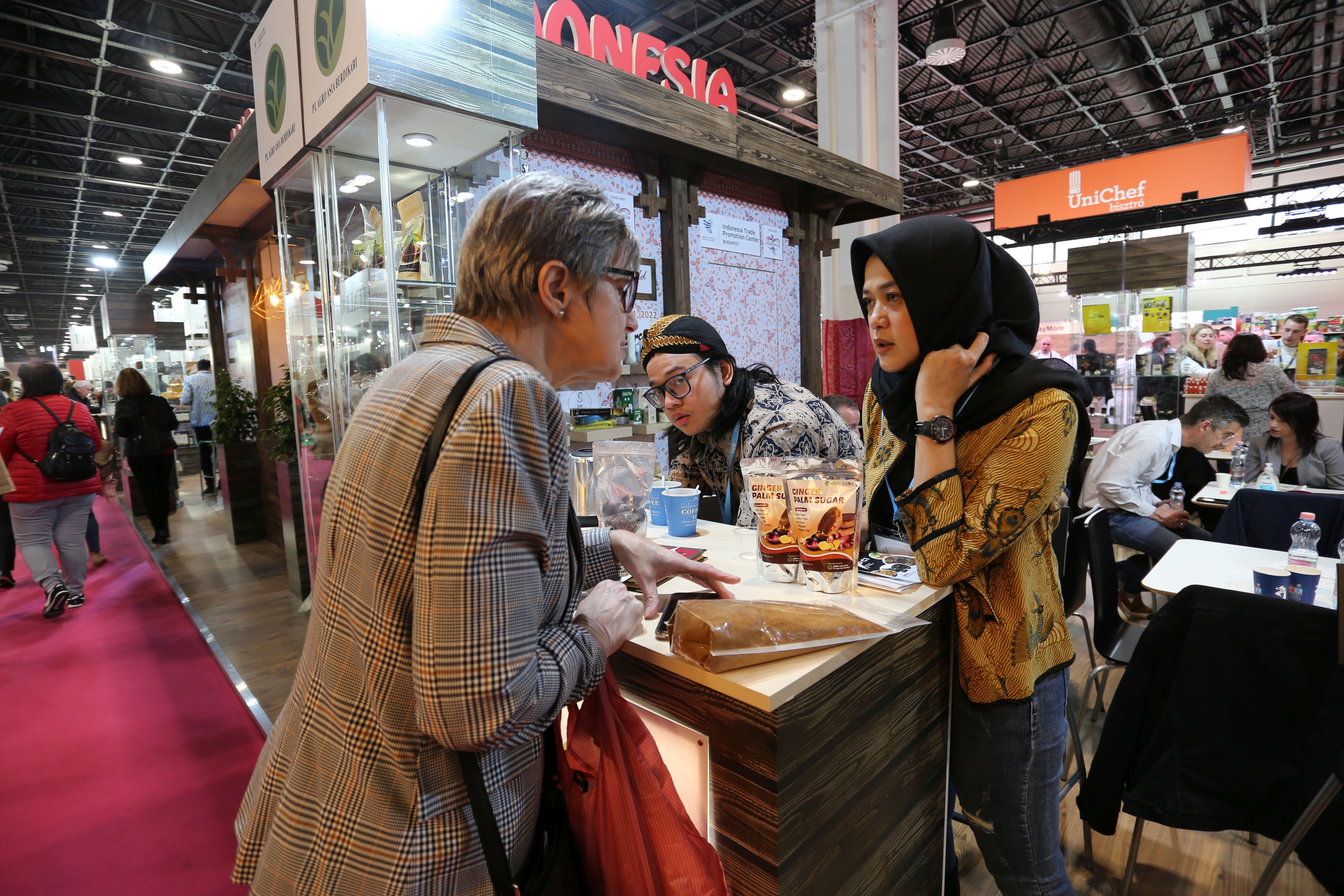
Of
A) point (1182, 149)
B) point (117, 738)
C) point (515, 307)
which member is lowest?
point (117, 738)

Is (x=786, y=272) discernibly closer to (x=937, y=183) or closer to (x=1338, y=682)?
(x=1338, y=682)

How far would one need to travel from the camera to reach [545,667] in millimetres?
818

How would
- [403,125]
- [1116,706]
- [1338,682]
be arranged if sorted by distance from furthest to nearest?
[403,125] → [1116,706] → [1338,682]

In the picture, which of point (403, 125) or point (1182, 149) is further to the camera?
point (1182, 149)

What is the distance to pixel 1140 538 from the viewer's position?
4125 mm

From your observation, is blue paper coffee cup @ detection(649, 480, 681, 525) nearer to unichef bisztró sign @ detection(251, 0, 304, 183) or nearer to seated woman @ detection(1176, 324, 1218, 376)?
unichef bisztró sign @ detection(251, 0, 304, 183)

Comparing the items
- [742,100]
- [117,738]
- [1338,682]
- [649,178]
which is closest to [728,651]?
[1338,682]

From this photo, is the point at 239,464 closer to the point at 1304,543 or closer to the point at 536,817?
the point at 536,817

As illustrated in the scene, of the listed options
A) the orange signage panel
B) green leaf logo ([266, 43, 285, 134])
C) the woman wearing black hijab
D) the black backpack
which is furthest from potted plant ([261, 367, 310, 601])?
the orange signage panel

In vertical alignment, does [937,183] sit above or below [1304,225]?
above

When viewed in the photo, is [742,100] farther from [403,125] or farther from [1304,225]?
[1304,225]

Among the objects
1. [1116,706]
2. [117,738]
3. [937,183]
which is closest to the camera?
[1116,706]

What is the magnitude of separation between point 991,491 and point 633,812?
858 mm

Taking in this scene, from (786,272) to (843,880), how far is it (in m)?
5.35
